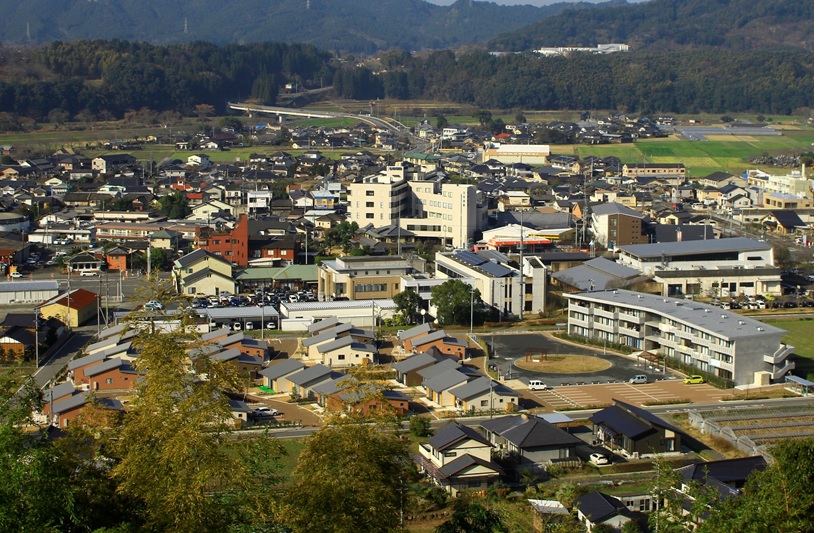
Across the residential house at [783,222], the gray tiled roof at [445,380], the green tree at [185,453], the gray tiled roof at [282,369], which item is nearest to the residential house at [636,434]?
the gray tiled roof at [445,380]

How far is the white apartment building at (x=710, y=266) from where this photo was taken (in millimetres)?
9750

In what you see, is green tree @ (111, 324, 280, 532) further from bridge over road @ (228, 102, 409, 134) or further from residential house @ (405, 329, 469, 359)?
bridge over road @ (228, 102, 409, 134)

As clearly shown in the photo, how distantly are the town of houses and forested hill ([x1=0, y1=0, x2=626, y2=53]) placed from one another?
Answer: 4952 centimetres

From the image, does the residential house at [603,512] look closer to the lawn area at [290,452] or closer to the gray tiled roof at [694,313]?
the lawn area at [290,452]

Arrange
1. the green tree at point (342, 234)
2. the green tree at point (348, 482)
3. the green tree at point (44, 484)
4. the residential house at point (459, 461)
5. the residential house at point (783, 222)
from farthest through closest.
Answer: the residential house at point (783, 222)
the green tree at point (342, 234)
the residential house at point (459, 461)
the green tree at point (348, 482)
the green tree at point (44, 484)

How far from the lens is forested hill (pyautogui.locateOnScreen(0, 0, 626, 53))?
6925 centimetres

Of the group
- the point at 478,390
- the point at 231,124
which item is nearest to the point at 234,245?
the point at 478,390

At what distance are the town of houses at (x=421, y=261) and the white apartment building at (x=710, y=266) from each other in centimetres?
2

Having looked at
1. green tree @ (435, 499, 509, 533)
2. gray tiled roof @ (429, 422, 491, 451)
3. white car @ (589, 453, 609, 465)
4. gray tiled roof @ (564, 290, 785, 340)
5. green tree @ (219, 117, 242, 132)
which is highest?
green tree @ (219, 117, 242, 132)

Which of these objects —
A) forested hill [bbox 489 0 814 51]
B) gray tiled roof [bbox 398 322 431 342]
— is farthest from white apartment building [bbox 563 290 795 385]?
forested hill [bbox 489 0 814 51]

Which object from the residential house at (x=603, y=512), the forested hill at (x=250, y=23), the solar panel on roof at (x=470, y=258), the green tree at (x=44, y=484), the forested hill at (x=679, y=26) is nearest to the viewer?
the green tree at (x=44, y=484)

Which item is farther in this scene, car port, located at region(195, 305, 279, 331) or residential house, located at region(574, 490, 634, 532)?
car port, located at region(195, 305, 279, 331)

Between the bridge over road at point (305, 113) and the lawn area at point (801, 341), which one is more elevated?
the bridge over road at point (305, 113)

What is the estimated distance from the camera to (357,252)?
36.9 ft
